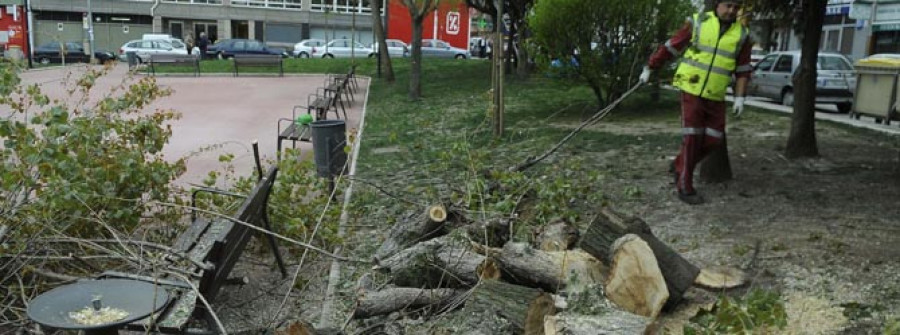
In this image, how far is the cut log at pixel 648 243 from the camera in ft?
13.0

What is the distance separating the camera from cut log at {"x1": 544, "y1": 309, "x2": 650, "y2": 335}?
3.32 m

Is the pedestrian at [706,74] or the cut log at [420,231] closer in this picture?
the cut log at [420,231]

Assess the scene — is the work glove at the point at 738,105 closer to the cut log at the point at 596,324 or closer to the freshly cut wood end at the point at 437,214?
the freshly cut wood end at the point at 437,214

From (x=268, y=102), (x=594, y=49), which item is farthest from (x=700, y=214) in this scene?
(x=268, y=102)

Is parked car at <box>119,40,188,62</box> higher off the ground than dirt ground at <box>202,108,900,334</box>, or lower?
higher

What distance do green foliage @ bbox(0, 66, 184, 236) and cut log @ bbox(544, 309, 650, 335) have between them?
2621mm

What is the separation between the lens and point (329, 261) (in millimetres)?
5500

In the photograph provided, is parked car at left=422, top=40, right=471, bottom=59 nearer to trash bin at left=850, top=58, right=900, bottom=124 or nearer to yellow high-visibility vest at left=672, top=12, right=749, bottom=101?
trash bin at left=850, top=58, right=900, bottom=124

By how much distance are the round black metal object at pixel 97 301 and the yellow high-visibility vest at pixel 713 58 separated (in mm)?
4030

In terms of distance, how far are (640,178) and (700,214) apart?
139 centimetres

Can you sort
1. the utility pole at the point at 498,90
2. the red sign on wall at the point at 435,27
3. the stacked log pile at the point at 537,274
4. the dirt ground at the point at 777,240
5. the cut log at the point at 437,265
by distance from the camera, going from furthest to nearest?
the red sign on wall at the point at 435,27 → the utility pole at the point at 498,90 → the cut log at the point at 437,265 → the dirt ground at the point at 777,240 → the stacked log pile at the point at 537,274

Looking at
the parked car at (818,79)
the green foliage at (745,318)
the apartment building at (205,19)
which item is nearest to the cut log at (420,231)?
the green foliage at (745,318)

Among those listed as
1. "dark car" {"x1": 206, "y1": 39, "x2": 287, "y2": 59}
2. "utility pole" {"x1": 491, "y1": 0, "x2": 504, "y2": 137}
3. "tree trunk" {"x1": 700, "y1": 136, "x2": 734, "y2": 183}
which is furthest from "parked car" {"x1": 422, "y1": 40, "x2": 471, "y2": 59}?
"tree trunk" {"x1": 700, "y1": 136, "x2": 734, "y2": 183}

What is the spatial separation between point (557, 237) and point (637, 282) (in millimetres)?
925
